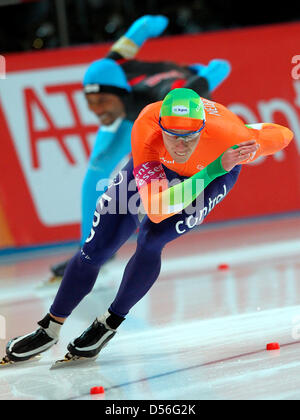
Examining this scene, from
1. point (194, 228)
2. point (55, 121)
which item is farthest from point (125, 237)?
point (55, 121)

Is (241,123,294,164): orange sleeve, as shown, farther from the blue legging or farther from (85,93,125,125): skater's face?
(85,93,125,125): skater's face

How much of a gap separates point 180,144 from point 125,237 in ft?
2.16

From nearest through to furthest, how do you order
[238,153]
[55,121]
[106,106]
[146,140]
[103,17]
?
1. [238,153]
2. [146,140]
3. [106,106]
4. [55,121]
5. [103,17]

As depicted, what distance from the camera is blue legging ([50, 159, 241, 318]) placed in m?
3.98

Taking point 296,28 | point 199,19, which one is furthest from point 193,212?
point 199,19

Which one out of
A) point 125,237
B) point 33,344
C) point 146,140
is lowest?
point 33,344

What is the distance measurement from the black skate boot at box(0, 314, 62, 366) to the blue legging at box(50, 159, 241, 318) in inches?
3.2

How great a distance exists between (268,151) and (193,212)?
51 cm

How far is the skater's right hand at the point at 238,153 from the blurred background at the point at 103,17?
6277mm

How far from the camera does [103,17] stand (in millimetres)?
10375

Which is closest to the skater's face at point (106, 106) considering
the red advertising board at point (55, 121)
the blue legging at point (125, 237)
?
the red advertising board at point (55, 121)

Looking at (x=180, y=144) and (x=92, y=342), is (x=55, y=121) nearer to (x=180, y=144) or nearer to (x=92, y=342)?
(x=92, y=342)

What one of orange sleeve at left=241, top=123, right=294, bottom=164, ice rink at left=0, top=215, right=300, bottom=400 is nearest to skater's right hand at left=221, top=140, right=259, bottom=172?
orange sleeve at left=241, top=123, right=294, bottom=164
